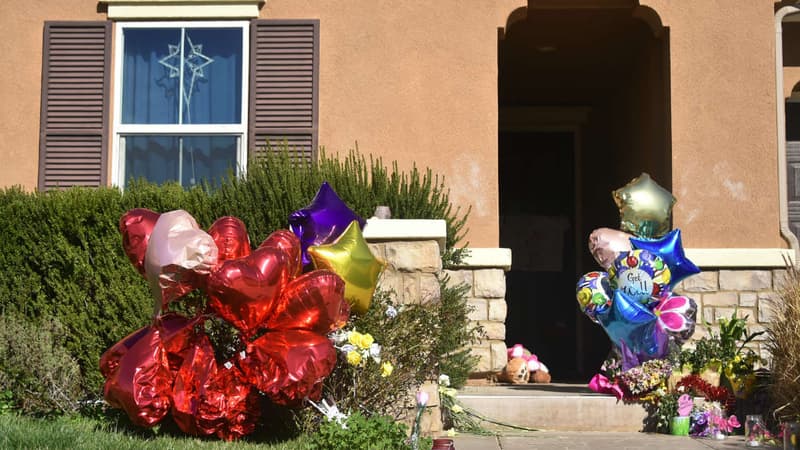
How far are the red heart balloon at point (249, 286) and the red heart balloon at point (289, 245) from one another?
3.2 inches

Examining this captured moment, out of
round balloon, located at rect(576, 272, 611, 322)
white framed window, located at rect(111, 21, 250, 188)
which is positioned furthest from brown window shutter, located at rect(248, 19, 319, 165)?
round balloon, located at rect(576, 272, 611, 322)

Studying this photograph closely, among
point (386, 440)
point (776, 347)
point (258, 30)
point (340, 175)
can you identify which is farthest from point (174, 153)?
point (776, 347)

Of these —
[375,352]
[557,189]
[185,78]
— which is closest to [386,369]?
[375,352]

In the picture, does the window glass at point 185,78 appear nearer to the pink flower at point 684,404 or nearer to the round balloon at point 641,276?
the round balloon at point 641,276

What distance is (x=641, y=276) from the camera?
6395mm

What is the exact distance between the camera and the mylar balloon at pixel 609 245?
6832 mm

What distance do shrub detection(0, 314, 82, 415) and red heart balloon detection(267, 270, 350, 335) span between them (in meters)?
1.59

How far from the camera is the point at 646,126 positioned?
988 centimetres

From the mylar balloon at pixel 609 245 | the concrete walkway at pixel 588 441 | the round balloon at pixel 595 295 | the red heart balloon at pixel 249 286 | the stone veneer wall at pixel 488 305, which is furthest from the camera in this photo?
the stone veneer wall at pixel 488 305

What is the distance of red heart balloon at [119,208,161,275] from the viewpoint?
4961mm

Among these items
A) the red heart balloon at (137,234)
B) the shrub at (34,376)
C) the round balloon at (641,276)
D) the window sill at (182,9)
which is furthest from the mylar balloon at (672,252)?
the window sill at (182,9)

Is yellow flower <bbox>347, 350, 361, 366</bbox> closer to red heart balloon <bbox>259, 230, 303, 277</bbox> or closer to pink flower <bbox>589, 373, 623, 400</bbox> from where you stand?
red heart balloon <bbox>259, 230, 303, 277</bbox>

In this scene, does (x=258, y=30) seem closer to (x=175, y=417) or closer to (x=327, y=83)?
(x=327, y=83)

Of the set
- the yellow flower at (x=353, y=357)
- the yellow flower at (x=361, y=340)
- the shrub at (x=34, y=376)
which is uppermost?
the yellow flower at (x=361, y=340)
